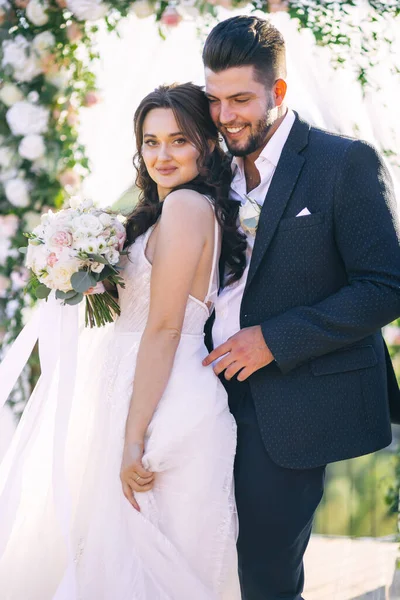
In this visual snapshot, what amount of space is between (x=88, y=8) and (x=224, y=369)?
1.95m

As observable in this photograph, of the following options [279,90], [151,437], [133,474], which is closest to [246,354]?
[151,437]

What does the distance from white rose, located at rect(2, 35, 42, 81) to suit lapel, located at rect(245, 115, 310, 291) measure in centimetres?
168

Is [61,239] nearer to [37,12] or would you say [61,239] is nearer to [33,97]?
[33,97]

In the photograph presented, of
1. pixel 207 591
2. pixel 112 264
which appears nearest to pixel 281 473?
pixel 207 591

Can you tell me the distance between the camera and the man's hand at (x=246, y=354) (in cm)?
250

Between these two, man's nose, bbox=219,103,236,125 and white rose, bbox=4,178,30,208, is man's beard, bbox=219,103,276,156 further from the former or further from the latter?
white rose, bbox=4,178,30,208

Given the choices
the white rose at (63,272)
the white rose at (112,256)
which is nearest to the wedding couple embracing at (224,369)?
the white rose at (112,256)

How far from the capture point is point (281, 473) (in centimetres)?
258

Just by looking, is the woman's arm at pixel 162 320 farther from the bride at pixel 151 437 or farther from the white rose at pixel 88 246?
the white rose at pixel 88 246

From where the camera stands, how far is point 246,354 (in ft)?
8.21

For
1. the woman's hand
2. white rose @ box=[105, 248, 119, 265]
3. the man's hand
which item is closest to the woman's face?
white rose @ box=[105, 248, 119, 265]

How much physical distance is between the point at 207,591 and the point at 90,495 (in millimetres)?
469

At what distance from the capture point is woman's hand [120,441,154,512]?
2.45 metres

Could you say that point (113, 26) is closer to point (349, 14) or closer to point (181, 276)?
point (349, 14)
